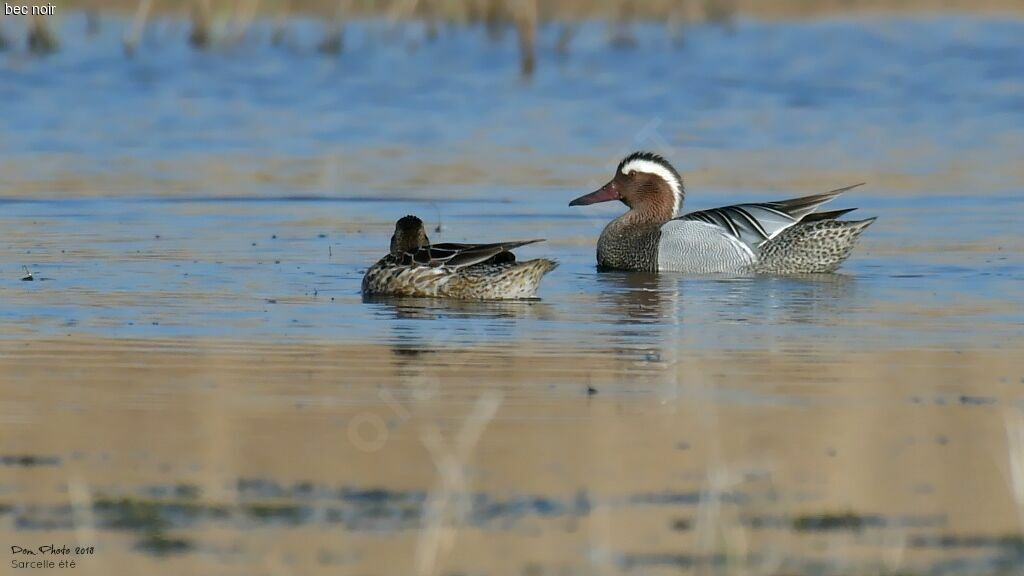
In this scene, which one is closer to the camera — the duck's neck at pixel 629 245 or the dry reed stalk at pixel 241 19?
the duck's neck at pixel 629 245

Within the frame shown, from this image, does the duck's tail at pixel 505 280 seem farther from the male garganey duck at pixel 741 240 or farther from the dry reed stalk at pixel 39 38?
the dry reed stalk at pixel 39 38

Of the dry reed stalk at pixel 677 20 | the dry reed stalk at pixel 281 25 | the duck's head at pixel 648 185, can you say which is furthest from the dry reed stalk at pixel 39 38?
the duck's head at pixel 648 185

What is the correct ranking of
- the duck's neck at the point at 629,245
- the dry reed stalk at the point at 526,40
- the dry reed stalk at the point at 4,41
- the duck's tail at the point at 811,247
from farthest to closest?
the dry reed stalk at the point at 4,41
the dry reed stalk at the point at 526,40
the duck's neck at the point at 629,245
the duck's tail at the point at 811,247

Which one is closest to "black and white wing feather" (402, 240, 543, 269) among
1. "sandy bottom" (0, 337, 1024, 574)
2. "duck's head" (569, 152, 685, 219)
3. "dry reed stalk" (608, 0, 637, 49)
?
"sandy bottom" (0, 337, 1024, 574)

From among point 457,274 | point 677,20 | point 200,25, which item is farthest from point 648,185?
point 677,20

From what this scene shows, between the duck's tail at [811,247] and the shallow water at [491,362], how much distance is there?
249 millimetres

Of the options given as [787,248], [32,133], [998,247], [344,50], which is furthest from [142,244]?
[344,50]

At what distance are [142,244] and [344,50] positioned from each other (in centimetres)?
1693

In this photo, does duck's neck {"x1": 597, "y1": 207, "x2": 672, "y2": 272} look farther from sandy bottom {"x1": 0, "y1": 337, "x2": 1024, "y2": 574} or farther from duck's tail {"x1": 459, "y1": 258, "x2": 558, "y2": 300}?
sandy bottom {"x1": 0, "y1": 337, "x2": 1024, "y2": 574}

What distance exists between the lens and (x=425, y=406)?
7.87 metres

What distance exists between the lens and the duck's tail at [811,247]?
43.0 ft

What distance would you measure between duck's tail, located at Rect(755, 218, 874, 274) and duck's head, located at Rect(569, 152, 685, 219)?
115 cm

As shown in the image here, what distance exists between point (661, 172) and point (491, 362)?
17.7 feet

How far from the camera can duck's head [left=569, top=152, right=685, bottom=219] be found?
14188 mm
